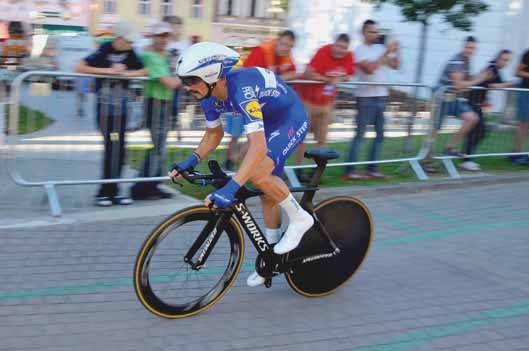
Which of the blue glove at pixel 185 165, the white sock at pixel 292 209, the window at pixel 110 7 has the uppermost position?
the window at pixel 110 7

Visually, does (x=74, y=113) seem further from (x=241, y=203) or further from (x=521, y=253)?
(x=521, y=253)

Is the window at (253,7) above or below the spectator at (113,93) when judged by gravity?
above

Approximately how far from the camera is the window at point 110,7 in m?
43.9

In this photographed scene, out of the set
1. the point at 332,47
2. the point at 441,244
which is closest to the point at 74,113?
the point at 332,47

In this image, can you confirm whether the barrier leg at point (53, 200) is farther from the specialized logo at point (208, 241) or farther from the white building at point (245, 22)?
the white building at point (245, 22)

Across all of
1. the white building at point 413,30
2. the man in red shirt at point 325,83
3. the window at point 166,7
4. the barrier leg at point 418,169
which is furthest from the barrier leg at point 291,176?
the window at point 166,7

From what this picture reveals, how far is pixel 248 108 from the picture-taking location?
164 inches

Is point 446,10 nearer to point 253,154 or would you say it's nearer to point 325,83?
point 325,83

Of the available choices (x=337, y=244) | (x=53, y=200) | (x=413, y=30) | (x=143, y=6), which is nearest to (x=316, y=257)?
(x=337, y=244)

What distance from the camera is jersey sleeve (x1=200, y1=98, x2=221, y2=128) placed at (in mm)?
4543

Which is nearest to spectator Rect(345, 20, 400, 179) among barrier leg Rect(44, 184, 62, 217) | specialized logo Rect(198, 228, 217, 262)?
barrier leg Rect(44, 184, 62, 217)

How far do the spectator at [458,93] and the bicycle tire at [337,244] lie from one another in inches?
170

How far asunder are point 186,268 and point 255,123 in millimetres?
1060

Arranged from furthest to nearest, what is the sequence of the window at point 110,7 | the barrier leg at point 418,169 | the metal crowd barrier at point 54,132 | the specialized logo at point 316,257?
the window at point 110,7, the barrier leg at point 418,169, the metal crowd barrier at point 54,132, the specialized logo at point 316,257
